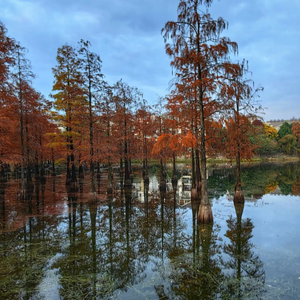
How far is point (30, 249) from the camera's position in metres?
9.72

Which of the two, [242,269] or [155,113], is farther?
[155,113]

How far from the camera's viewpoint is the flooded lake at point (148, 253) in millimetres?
6688

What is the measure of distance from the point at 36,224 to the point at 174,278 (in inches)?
378

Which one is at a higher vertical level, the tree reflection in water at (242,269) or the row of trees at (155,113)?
the row of trees at (155,113)

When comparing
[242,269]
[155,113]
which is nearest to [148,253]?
[242,269]

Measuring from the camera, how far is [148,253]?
30.7ft

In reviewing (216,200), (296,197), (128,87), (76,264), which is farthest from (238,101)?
(76,264)

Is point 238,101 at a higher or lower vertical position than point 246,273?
higher

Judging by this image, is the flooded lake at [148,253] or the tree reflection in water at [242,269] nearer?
the tree reflection in water at [242,269]

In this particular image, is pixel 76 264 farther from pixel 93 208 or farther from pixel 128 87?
pixel 128 87

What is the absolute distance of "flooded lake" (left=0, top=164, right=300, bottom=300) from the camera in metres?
6.69

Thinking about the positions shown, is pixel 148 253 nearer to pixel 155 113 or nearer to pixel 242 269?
pixel 242 269

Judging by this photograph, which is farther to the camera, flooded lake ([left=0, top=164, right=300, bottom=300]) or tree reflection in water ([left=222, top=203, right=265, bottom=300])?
flooded lake ([left=0, top=164, right=300, bottom=300])

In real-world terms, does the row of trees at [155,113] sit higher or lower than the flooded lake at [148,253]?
higher
